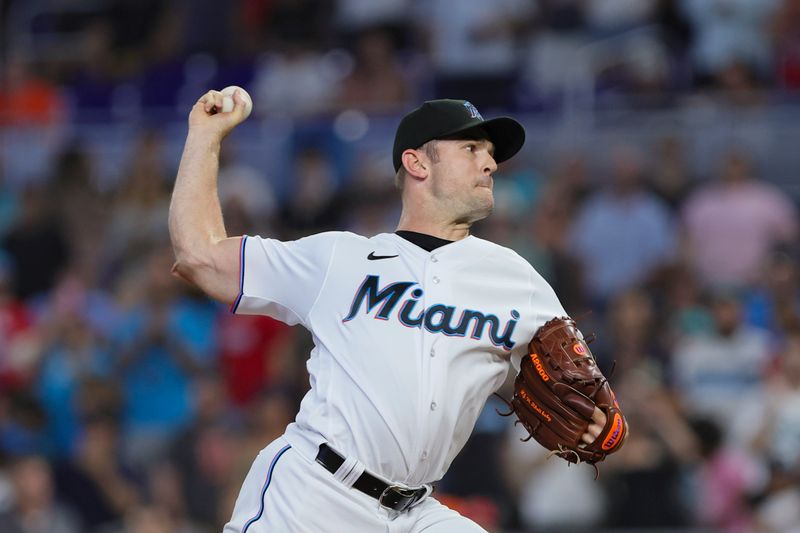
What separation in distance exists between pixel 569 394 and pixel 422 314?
20.5 inches

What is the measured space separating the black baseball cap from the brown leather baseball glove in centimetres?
68

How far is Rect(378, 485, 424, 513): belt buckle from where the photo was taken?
13.7 ft

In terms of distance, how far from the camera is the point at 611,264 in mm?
9953

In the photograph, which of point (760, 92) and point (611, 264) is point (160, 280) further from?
point (760, 92)

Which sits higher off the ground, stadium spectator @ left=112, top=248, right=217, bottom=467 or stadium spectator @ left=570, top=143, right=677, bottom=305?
stadium spectator @ left=570, top=143, right=677, bottom=305

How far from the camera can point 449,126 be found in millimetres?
4492

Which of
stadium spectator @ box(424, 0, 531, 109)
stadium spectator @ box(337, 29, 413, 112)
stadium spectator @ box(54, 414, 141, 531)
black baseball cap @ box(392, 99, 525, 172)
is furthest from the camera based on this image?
stadium spectator @ box(337, 29, 413, 112)

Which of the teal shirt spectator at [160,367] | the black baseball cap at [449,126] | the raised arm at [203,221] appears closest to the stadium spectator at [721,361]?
the teal shirt spectator at [160,367]

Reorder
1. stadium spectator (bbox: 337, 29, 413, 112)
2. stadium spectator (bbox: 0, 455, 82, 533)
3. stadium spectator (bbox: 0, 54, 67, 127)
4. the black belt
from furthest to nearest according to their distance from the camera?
stadium spectator (bbox: 0, 54, 67, 127) < stadium spectator (bbox: 337, 29, 413, 112) < stadium spectator (bbox: 0, 455, 82, 533) < the black belt

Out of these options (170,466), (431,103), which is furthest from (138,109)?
(431,103)

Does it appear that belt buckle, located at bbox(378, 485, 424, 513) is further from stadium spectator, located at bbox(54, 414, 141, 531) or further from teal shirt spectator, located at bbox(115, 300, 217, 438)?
teal shirt spectator, located at bbox(115, 300, 217, 438)

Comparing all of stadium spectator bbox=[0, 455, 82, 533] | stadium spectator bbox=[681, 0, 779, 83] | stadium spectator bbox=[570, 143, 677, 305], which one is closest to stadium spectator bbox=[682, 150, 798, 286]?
stadium spectator bbox=[570, 143, 677, 305]

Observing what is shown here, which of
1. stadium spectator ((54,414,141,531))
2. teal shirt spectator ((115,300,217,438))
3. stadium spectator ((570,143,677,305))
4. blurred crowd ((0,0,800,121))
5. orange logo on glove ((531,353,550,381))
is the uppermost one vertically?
orange logo on glove ((531,353,550,381))

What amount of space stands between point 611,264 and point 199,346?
9.88 ft
